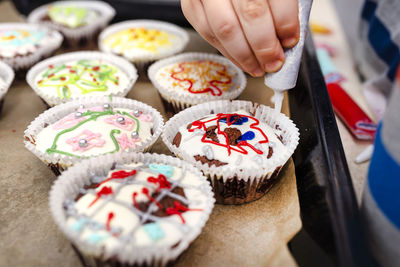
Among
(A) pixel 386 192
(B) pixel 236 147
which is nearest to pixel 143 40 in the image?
(B) pixel 236 147

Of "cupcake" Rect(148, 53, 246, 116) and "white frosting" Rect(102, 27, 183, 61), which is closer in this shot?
"cupcake" Rect(148, 53, 246, 116)

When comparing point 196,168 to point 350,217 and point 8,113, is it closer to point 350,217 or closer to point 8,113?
point 350,217

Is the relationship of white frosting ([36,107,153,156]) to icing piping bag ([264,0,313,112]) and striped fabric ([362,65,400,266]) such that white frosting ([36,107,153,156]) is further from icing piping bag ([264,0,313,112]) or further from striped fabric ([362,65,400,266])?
striped fabric ([362,65,400,266])

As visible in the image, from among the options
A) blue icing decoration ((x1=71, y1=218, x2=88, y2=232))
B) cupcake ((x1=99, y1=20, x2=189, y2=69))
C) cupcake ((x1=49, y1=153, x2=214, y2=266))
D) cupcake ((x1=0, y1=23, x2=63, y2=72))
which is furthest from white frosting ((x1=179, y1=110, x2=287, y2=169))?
cupcake ((x1=0, y1=23, x2=63, y2=72))

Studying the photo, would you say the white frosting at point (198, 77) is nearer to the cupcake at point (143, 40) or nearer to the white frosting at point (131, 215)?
the cupcake at point (143, 40)

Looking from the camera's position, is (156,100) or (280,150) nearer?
(280,150)

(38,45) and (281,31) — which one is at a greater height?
(281,31)

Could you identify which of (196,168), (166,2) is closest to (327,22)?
(166,2)
